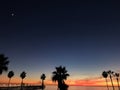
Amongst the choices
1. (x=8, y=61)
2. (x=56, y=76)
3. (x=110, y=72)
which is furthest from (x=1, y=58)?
(x=110, y=72)

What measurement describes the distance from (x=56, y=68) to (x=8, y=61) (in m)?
14.7

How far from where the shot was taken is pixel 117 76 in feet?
292

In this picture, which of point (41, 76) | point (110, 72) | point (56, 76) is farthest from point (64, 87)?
point (41, 76)

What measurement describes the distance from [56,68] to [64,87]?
304 inches

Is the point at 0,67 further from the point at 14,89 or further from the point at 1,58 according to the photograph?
the point at 14,89

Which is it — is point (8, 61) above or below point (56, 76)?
above

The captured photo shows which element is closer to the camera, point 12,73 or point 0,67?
point 0,67

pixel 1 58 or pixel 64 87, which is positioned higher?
pixel 1 58

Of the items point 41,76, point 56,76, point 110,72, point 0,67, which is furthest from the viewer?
point 41,76

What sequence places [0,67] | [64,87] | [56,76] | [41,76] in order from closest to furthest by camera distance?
[0,67]
[64,87]
[56,76]
[41,76]

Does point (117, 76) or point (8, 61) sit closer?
point (8, 61)

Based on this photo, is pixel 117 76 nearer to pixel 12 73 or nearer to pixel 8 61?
pixel 12 73

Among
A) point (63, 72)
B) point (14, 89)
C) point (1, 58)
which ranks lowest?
point (14, 89)

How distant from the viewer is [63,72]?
161ft
